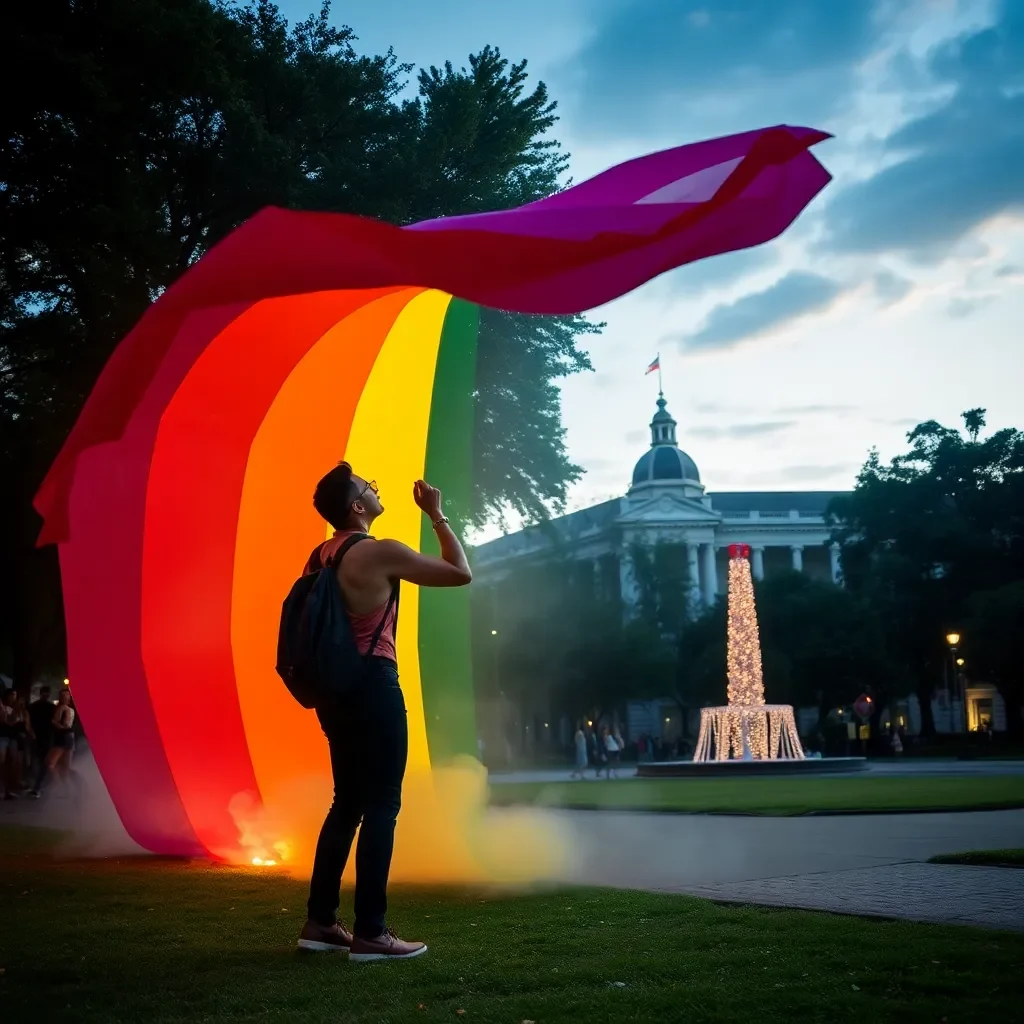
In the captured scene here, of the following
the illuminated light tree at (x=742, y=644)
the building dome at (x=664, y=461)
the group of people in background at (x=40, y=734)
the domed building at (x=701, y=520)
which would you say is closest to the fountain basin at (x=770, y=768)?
the illuminated light tree at (x=742, y=644)

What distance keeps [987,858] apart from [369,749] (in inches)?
219

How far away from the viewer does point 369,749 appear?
5848mm

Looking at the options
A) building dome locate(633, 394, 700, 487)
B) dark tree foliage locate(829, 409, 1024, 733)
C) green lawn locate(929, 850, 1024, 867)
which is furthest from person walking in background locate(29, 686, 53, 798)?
building dome locate(633, 394, 700, 487)

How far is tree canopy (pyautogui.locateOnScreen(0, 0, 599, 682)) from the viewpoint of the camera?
1766 cm

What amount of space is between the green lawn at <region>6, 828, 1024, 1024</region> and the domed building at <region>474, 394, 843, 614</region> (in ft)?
289

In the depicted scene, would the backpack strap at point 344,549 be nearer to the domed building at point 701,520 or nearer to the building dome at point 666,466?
the domed building at point 701,520

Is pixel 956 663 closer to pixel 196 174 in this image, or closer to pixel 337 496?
pixel 196 174

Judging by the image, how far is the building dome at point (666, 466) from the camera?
368 feet

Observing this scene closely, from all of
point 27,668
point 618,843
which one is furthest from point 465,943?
point 27,668

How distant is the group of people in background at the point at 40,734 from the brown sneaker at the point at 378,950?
591 inches

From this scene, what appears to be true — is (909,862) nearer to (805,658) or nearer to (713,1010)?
(713,1010)

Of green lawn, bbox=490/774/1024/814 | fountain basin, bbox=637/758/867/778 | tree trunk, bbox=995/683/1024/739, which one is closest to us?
green lawn, bbox=490/774/1024/814

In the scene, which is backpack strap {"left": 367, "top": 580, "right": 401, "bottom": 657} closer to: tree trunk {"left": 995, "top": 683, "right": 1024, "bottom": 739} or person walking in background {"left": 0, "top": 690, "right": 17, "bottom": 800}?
person walking in background {"left": 0, "top": 690, "right": 17, "bottom": 800}

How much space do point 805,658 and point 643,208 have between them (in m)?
58.6
